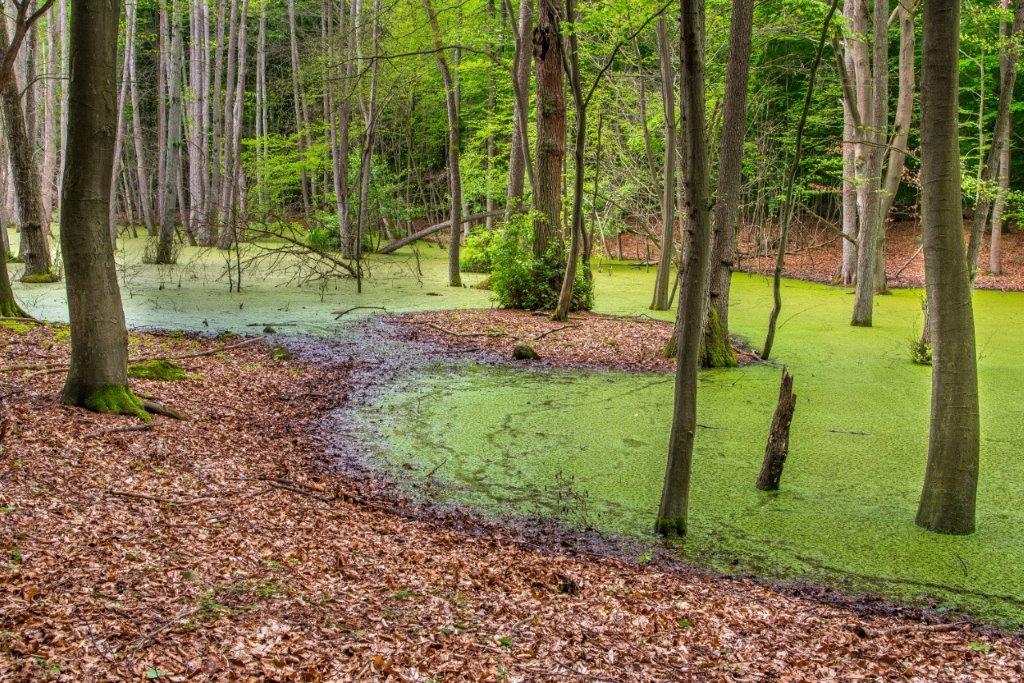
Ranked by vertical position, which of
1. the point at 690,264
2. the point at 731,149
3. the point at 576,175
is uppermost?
the point at 731,149

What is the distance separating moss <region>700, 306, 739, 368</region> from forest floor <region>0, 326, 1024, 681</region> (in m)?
5.00

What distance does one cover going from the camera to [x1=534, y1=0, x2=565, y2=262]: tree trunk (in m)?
11.7

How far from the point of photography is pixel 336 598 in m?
3.38

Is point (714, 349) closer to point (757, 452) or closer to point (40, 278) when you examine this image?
point (757, 452)

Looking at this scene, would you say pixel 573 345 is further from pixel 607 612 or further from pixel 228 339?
pixel 607 612

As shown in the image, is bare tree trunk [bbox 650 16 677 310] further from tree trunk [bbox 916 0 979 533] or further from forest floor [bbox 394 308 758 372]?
tree trunk [bbox 916 0 979 533]

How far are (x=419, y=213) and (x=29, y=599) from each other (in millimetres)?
24578

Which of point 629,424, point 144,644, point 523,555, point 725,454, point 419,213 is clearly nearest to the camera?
point 144,644

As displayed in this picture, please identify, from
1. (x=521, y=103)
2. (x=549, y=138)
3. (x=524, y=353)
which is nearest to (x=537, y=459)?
(x=524, y=353)

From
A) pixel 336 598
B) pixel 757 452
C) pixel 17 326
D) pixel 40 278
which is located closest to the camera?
pixel 336 598

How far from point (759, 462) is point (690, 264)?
90.9 inches

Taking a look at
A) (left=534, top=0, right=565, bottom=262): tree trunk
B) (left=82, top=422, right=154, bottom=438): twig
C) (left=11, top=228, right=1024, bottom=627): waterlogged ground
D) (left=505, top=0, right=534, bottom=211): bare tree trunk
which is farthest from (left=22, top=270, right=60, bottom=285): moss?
(left=82, top=422, right=154, bottom=438): twig

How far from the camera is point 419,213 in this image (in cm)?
2692

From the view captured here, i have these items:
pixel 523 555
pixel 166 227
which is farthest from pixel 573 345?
pixel 166 227
